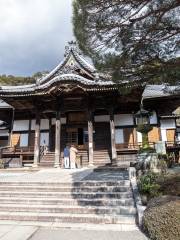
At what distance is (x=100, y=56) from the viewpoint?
7410mm

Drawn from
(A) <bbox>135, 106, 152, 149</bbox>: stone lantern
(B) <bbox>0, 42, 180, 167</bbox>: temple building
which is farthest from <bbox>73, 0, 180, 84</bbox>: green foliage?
(B) <bbox>0, 42, 180, 167</bbox>: temple building

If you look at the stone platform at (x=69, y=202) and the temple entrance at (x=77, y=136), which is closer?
the stone platform at (x=69, y=202)

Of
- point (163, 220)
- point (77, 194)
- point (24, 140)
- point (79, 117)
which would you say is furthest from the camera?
point (24, 140)

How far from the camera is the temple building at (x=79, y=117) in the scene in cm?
1655

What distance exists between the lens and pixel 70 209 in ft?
25.4

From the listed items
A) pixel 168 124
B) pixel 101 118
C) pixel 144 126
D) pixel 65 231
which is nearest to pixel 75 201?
pixel 65 231

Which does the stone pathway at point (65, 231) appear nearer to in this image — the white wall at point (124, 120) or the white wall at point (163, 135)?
the white wall at point (124, 120)

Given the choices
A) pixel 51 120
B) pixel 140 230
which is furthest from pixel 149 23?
pixel 51 120

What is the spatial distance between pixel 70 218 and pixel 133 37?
18.4 feet

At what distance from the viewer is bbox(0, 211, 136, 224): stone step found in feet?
23.1

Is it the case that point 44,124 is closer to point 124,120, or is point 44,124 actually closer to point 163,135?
point 124,120

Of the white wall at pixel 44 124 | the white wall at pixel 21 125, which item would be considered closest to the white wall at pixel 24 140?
the white wall at pixel 21 125

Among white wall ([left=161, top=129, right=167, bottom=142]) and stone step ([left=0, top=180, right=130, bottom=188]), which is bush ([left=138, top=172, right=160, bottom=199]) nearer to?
stone step ([left=0, top=180, right=130, bottom=188])

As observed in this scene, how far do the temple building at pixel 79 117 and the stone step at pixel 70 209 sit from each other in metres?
8.28
